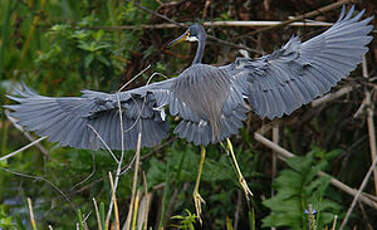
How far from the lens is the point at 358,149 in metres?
3.72

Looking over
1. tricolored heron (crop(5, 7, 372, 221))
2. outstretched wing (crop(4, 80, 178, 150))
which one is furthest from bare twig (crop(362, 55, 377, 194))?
outstretched wing (crop(4, 80, 178, 150))

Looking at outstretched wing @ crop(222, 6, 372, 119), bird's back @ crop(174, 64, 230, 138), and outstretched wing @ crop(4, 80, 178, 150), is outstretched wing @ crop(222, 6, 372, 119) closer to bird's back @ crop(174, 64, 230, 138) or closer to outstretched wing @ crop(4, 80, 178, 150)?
bird's back @ crop(174, 64, 230, 138)

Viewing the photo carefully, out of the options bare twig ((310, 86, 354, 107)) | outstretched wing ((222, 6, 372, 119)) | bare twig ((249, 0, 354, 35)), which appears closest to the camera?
outstretched wing ((222, 6, 372, 119))

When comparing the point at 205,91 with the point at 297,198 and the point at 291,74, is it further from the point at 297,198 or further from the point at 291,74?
the point at 297,198

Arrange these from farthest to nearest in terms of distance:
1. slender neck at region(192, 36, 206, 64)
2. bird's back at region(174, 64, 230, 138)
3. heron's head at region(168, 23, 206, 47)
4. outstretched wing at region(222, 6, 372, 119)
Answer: heron's head at region(168, 23, 206, 47), slender neck at region(192, 36, 206, 64), outstretched wing at region(222, 6, 372, 119), bird's back at region(174, 64, 230, 138)

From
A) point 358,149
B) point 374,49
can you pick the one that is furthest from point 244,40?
point 358,149

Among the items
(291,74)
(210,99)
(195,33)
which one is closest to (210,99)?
→ (210,99)

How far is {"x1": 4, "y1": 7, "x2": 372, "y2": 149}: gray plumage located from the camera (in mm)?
2336

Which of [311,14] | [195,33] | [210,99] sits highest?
[311,14]

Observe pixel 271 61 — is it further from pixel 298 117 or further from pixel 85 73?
pixel 85 73

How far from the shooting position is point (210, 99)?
7.64 ft

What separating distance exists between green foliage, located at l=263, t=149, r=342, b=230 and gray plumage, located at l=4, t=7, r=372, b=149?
2.28ft

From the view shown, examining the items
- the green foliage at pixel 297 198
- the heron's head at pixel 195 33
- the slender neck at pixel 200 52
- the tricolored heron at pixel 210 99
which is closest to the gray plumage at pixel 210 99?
the tricolored heron at pixel 210 99

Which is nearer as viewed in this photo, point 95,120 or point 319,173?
point 95,120
